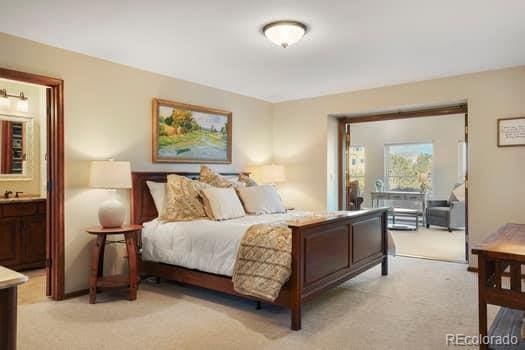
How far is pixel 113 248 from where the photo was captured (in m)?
4.02

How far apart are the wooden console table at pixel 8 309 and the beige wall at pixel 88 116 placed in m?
2.63

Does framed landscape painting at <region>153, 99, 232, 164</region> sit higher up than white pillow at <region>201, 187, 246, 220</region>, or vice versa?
framed landscape painting at <region>153, 99, 232, 164</region>

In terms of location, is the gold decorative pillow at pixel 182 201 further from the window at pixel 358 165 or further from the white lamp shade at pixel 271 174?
the window at pixel 358 165

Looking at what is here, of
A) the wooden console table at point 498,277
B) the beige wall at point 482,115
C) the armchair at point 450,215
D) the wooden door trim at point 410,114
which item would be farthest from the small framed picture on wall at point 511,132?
the armchair at point 450,215

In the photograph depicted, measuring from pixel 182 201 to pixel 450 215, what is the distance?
576 centimetres

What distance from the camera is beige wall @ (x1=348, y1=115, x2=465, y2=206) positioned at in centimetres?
839

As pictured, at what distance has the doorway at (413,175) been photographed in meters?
6.25

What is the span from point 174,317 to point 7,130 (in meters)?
3.60

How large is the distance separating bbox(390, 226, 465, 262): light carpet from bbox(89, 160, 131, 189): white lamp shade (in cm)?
407

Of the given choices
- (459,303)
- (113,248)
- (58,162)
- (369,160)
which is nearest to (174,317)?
(113,248)

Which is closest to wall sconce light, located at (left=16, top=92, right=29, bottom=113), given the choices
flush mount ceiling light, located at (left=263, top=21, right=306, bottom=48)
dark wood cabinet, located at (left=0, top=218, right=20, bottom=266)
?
dark wood cabinet, located at (left=0, top=218, right=20, bottom=266)

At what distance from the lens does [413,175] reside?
29.3 feet

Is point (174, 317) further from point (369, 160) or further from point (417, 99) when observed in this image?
point (369, 160)

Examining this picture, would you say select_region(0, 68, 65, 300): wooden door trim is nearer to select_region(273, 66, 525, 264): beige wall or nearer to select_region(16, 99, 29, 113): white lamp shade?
select_region(16, 99, 29, 113): white lamp shade
